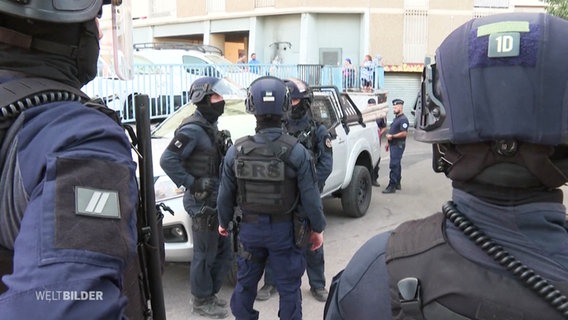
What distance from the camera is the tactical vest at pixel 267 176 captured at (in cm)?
365

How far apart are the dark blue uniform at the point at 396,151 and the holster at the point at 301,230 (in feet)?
18.1

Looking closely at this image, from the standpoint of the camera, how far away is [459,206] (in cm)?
125

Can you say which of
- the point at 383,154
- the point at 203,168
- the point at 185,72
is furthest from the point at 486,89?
the point at 383,154

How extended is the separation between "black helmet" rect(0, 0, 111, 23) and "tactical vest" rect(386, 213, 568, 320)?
1.00m

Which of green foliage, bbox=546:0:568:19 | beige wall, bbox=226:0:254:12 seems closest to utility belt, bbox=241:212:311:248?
green foliage, bbox=546:0:568:19

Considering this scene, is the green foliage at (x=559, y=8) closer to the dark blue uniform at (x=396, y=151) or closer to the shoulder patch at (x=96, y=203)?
the dark blue uniform at (x=396, y=151)

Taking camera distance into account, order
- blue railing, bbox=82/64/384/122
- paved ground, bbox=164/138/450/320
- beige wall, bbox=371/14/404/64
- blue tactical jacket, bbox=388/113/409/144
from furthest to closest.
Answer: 1. beige wall, bbox=371/14/404/64
2. blue tactical jacket, bbox=388/113/409/144
3. blue railing, bbox=82/64/384/122
4. paved ground, bbox=164/138/450/320

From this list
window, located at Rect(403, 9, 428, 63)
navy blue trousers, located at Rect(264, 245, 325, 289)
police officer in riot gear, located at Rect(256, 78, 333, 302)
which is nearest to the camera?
navy blue trousers, located at Rect(264, 245, 325, 289)

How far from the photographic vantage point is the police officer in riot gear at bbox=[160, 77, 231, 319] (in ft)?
14.0

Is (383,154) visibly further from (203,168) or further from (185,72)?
(203,168)

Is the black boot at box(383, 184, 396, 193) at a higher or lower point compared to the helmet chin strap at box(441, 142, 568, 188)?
lower

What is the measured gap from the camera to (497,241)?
116 cm

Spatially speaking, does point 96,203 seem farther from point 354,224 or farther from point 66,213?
point 354,224

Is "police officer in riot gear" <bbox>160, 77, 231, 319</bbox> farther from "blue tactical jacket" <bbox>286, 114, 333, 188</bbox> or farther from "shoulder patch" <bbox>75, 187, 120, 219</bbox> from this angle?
"shoulder patch" <bbox>75, 187, 120, 219</bbox>
